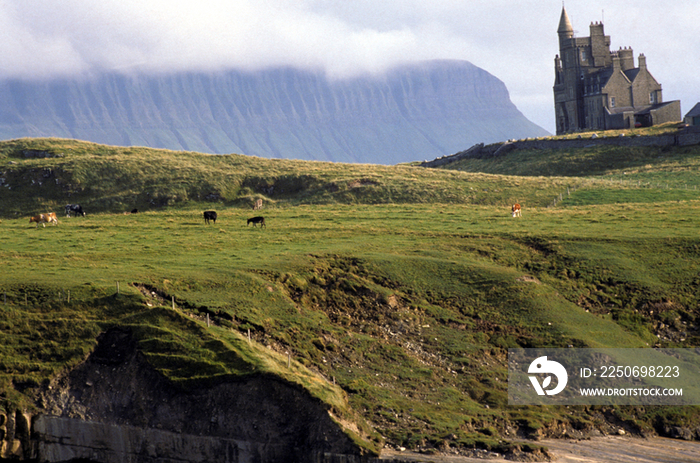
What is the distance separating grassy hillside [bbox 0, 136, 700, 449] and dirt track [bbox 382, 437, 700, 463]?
855 mm

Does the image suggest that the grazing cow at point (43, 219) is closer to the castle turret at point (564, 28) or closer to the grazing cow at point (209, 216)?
Answer: the grazing cow at point (209, 216)

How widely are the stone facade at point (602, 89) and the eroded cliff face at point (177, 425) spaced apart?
119603mm

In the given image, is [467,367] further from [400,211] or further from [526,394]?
[400,211]

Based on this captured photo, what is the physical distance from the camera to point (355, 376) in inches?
1124

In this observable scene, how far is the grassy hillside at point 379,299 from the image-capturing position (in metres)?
27.3

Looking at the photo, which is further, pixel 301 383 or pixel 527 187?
pixel 527 187

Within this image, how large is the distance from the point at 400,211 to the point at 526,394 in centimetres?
3080

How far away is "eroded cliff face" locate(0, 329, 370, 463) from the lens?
2523 centimetres

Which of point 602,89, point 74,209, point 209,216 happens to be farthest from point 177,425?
point 602,89

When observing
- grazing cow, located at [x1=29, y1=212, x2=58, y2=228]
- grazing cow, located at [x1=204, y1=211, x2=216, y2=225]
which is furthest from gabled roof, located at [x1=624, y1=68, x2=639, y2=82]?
grazing cow, located at [x1=29, y1=212, x2=58, y2=228]

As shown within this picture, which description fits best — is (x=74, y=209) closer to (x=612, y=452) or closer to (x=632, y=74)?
(x=612, y=452)

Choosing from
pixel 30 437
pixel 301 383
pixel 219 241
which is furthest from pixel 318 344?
pixel 219 241

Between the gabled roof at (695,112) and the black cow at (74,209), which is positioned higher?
the gabled roof at (695,112)

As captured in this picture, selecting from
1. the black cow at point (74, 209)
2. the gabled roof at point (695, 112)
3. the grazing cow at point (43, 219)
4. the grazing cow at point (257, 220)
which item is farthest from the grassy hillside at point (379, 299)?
the gabled roof at point (695, 112)
